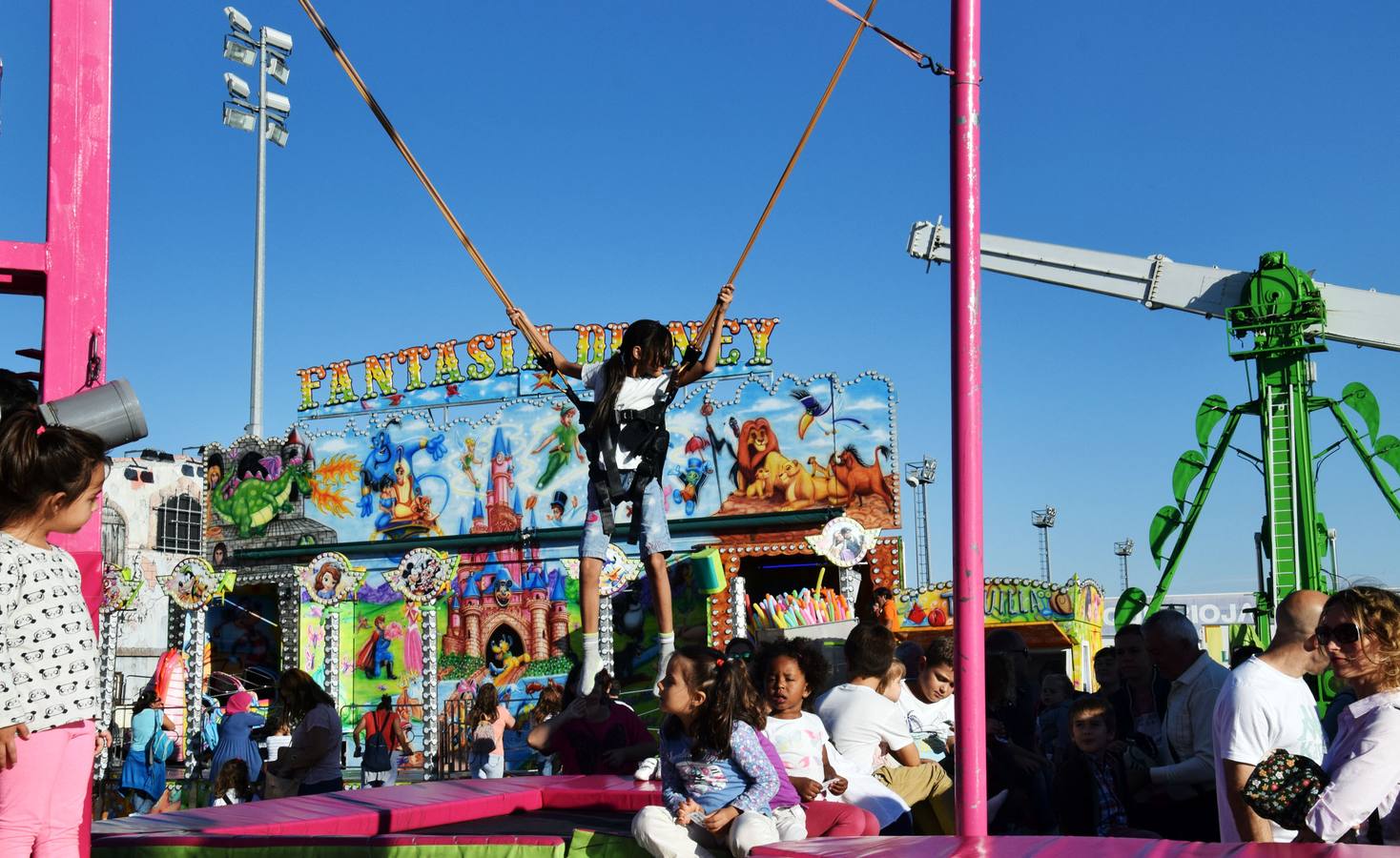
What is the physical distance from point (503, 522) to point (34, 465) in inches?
826

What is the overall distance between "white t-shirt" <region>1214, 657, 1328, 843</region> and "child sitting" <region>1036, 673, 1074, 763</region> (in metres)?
2.51

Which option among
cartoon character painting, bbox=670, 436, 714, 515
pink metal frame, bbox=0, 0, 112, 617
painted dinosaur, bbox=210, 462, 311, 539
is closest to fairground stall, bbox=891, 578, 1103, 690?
cartoon character painting, bbox=670, 436, 714, 515

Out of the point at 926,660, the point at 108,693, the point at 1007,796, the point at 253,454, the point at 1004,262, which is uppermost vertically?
the point at 1004,262

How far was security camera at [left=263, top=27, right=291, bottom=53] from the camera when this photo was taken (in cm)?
2698

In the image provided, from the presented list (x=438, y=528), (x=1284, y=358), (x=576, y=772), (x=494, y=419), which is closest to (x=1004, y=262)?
(x=1284, y=358)

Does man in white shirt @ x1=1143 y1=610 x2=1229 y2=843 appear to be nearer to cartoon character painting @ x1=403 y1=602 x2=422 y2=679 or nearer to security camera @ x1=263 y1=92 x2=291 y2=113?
cartoon character painting @ x1=403 y1=602 x2=422 y2=679

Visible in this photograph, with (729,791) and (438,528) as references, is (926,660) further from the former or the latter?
(438,528)

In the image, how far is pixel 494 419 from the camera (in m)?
24.2

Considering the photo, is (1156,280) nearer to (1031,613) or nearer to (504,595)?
(1031,613)

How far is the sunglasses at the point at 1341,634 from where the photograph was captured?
316cm

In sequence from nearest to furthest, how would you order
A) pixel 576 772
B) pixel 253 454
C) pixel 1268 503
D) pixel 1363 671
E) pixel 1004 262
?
pixel 1363 671, pixel 576 772, pixel 1268 503, pixel 1004 262, pixel 253 454

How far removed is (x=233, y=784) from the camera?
8.99 m

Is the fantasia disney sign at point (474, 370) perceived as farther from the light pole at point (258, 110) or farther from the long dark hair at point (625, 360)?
the long dark hair at point (625, 360)

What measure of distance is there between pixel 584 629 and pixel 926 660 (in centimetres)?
167
